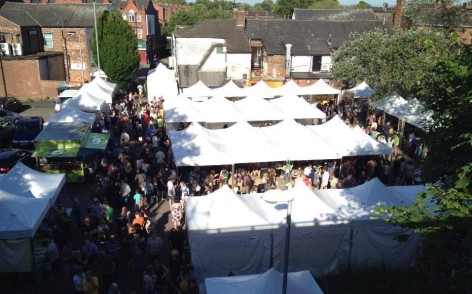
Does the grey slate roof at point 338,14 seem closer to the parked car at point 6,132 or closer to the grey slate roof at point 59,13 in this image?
the grey slate roof at point 59,13

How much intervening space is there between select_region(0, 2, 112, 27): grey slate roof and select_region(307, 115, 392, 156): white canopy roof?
96.3ft

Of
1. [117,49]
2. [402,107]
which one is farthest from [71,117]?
[402,107]

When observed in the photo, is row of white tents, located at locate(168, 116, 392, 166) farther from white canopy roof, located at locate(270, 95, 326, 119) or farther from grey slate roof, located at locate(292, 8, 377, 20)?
grey slate roof, located at locate(292, 8, 377, 20)

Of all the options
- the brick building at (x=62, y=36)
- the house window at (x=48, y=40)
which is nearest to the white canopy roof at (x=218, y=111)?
the brick building at (x=62, y=36)

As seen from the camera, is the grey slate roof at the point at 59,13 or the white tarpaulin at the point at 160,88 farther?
the grey slate roof at the point at 59,13

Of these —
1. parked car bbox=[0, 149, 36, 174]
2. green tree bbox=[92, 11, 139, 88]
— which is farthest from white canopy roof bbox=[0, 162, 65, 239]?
green tree bbox=[92, 11, 139, 88]

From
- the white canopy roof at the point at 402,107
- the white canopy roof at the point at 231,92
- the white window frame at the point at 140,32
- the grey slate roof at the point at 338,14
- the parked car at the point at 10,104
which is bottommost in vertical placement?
the parked car at the point at 10,104

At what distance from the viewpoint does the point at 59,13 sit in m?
39.9

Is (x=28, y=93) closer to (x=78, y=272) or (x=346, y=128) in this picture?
(x=346, y=128)

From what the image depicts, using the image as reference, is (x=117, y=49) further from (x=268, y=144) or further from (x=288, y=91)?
(x=268, y=144)

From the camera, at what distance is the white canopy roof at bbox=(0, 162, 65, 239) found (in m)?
9.55

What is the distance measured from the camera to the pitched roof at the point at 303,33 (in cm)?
3256

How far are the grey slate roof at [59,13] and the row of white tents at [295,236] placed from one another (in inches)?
1319

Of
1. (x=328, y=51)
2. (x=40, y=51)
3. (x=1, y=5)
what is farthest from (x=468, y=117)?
(x=1, y=5)
